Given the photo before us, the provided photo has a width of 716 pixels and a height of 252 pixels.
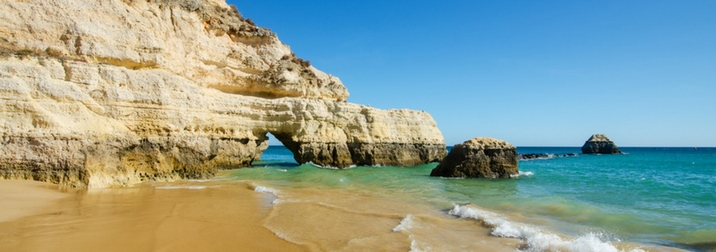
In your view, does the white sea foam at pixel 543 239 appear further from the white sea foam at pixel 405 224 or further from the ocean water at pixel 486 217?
the white sea foam at pixel 405 224

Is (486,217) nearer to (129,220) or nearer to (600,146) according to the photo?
(129,220)

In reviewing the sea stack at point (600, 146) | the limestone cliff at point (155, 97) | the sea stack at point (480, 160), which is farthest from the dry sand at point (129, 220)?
the sea stack at point (600, 146)

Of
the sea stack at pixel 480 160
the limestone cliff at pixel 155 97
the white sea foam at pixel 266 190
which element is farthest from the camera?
the sea stack at pixel 480 160

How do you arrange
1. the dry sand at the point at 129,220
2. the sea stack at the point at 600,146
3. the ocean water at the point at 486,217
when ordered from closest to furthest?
the dry sand at the point at 129,220 → the ocean water at the point at 486,217 → the sea stack at the point at 600,146

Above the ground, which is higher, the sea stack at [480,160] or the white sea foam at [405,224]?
the sea stack at [480,160]

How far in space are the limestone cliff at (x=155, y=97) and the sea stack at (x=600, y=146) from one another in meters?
56.5

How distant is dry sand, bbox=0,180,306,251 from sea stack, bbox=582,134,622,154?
2704 inches

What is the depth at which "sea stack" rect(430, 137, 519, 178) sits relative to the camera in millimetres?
16188

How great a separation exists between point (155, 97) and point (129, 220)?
7.46m

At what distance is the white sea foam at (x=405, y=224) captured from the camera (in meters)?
6.83

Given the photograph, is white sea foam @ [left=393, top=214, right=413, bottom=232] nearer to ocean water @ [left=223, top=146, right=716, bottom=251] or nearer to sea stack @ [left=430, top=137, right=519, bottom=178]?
ocean water @ [left=223, top=146, right=716, bottom=251]

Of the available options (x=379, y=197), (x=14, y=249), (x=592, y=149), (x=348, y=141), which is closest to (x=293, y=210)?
(x=379, y=197)

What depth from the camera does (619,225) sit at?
762 cm

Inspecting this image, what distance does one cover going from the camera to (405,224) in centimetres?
721
